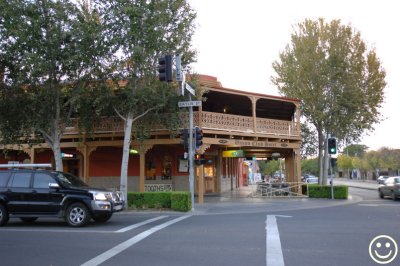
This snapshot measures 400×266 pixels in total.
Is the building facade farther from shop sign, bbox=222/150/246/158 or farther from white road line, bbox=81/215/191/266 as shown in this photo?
white road line, bbox=81/215/191/266

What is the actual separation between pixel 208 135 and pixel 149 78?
5609 mm

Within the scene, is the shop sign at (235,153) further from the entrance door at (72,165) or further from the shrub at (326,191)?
the entrance door at (72,165)

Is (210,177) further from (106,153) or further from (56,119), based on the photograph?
(56,119)

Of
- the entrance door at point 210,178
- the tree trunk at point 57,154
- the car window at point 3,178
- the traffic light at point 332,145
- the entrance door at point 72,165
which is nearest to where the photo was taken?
the car window at point 3,178

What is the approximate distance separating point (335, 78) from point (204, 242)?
2121 cm

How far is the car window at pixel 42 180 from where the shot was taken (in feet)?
43.2

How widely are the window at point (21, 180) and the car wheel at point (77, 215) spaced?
172 cm

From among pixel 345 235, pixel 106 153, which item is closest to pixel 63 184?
pixel 345 235

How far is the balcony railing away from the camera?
22719 millimetres

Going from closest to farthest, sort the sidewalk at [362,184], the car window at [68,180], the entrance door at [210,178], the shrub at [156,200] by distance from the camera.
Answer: the car window at [68,180] < the shrub at [156,200] < the entrance door at [210,178] < the sidewalk at [362,184]

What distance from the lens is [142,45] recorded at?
18.0m

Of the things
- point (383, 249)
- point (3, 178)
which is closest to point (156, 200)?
point (3, 178)

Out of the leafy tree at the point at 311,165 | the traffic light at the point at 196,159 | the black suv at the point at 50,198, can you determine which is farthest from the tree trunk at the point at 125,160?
the leafy tree at the point at 311,165

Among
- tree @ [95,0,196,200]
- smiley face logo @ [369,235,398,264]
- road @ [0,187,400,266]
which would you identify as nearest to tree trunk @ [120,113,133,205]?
tree @ [95,0,196,200]
